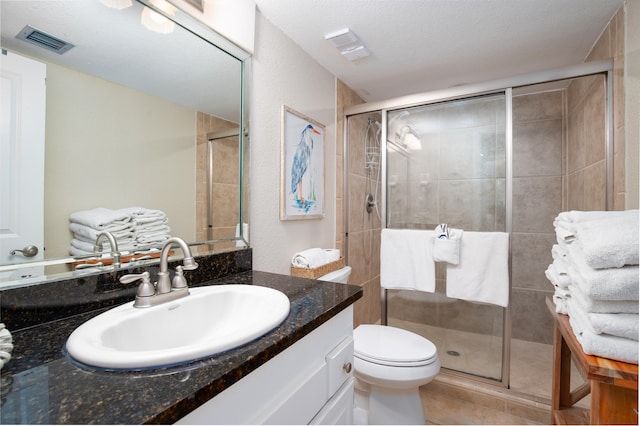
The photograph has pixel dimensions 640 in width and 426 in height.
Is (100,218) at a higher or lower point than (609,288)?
higher

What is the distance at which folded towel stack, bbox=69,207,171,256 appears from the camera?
0.83 metres

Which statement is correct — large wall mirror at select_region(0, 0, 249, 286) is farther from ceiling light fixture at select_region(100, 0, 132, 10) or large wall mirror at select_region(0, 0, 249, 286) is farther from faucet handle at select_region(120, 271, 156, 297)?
faucet handle at select_region(120, 271, 156, 297)

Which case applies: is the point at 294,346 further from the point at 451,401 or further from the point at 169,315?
the point at 451,401

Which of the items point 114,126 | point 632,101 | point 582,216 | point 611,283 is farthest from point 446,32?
point 114,126

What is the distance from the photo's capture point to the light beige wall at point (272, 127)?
1436 mm

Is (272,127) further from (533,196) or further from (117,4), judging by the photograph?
(533,196)

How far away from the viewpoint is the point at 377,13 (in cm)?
143

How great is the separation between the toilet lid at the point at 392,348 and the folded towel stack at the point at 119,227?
1064 millimetres

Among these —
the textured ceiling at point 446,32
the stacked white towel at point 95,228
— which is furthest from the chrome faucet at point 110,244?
the textured ceiling at point 446,32

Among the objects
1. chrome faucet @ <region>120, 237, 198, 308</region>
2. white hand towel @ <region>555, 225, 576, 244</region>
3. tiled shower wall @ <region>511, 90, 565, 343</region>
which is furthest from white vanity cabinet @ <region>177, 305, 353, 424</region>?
tiled shower wall @ <region>511, 90, 565, 343</region>

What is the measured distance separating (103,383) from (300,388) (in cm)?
41

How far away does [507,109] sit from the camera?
5.54 ft

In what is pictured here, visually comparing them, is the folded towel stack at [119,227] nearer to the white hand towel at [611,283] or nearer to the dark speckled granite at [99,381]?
the dark speckled granite at [99,381]

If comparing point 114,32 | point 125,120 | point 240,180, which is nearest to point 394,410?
point 240,180
